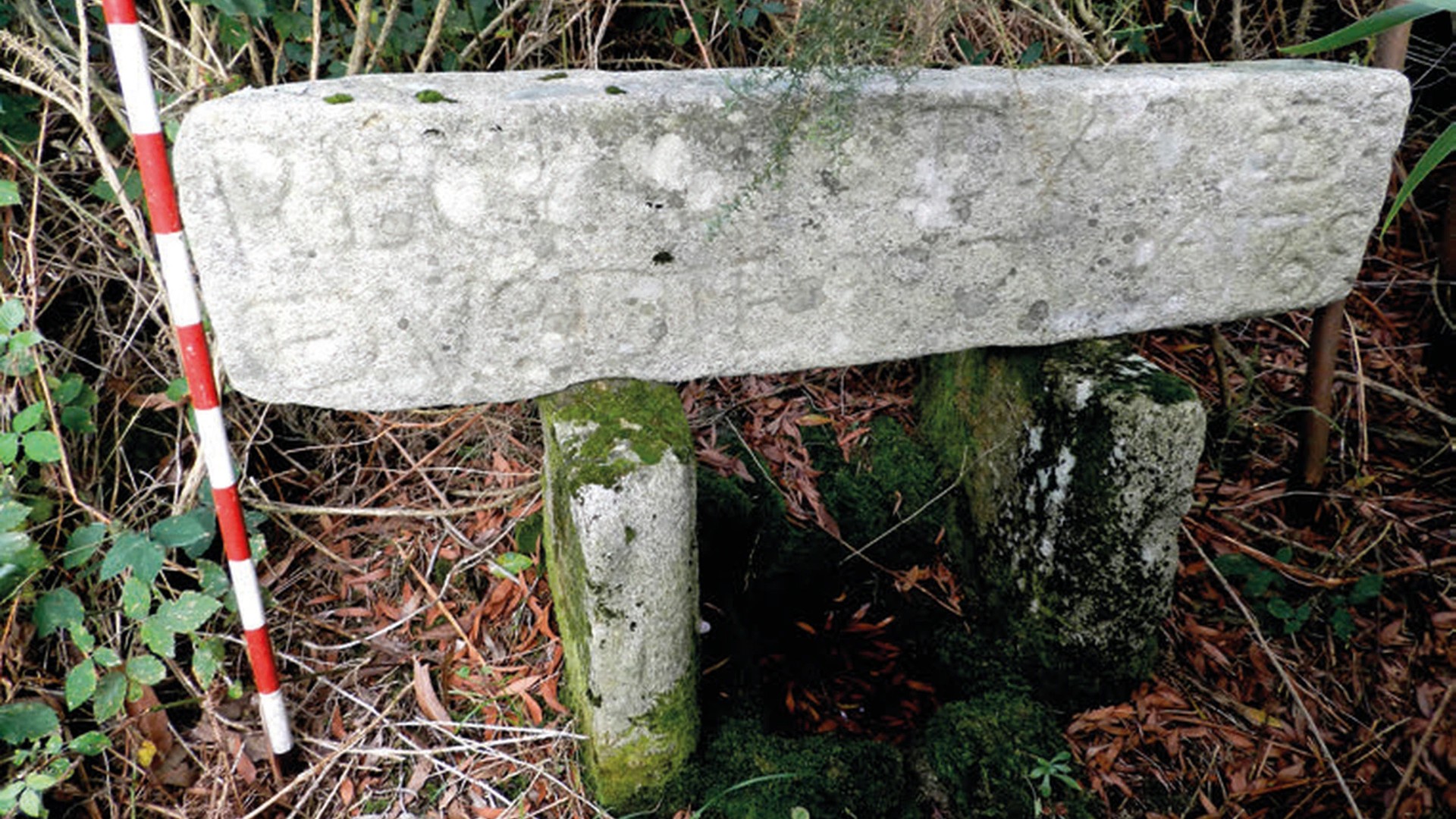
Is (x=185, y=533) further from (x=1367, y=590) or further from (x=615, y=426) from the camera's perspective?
(x=1367, y=590)

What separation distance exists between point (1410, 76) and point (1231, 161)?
66.8 inches

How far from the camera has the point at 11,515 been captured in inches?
69.7

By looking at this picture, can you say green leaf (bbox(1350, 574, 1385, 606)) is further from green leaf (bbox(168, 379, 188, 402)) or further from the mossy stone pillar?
green leaf (bbox(168, 379, 188, 402))

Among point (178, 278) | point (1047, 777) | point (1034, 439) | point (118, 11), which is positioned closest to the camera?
point (118, 11)

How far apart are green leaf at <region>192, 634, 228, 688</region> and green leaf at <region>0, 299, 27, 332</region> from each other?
68 centimetres

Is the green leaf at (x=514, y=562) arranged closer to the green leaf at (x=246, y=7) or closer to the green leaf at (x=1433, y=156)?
the green leaf at (x=246, y=7)

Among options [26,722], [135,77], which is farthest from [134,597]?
[135,77]

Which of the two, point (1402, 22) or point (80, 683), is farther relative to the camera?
point (80, 683)

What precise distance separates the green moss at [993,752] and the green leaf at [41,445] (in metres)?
1.79

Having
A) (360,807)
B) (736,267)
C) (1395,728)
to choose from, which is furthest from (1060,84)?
(360,807)

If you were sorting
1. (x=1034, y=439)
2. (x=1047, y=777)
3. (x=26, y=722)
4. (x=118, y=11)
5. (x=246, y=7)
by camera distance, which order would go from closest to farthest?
(x=118, y=11) → (x=246, y=7) → (x=26, y=722) → (x=1047, y=777) → (x=1034, y=439)

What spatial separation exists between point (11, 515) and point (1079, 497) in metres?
2.03

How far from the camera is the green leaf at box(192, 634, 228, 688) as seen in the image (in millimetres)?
1962

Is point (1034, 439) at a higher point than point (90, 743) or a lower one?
higher
